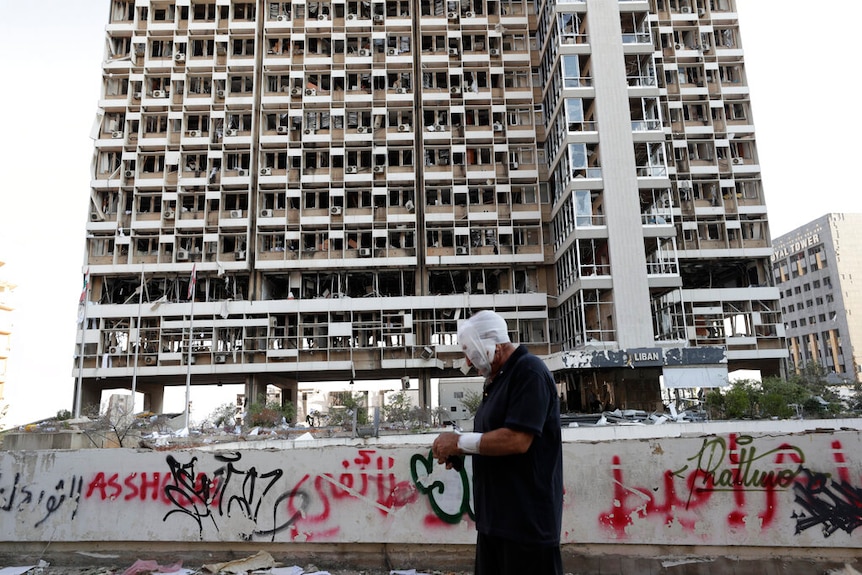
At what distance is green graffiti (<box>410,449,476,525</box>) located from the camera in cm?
564

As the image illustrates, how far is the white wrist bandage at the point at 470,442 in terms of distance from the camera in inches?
108

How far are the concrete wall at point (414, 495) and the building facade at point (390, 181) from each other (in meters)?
27.8

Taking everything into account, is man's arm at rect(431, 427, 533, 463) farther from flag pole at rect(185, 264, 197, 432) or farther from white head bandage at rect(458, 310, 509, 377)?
flag pole at rect(185, 264, 197, 432)

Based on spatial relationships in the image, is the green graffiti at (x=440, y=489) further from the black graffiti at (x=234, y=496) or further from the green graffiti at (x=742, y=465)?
the green graffiti at (x=742, y=465)

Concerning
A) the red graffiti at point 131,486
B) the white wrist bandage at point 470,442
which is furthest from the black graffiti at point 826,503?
the red graffiti at point 131,486

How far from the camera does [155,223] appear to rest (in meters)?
37.6

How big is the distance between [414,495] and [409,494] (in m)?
0.05

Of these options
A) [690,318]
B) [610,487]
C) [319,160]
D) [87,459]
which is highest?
[319,160]

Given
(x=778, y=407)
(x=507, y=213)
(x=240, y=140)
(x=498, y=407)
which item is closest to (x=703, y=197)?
(x=507, y=213)

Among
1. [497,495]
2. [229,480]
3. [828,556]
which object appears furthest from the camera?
[229,480]

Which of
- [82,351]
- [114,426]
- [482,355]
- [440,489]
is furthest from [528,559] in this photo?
[82,351]

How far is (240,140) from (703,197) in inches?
1208

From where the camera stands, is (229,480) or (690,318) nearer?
(229,480)

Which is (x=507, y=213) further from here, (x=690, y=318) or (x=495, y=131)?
(x=690, y=318)
